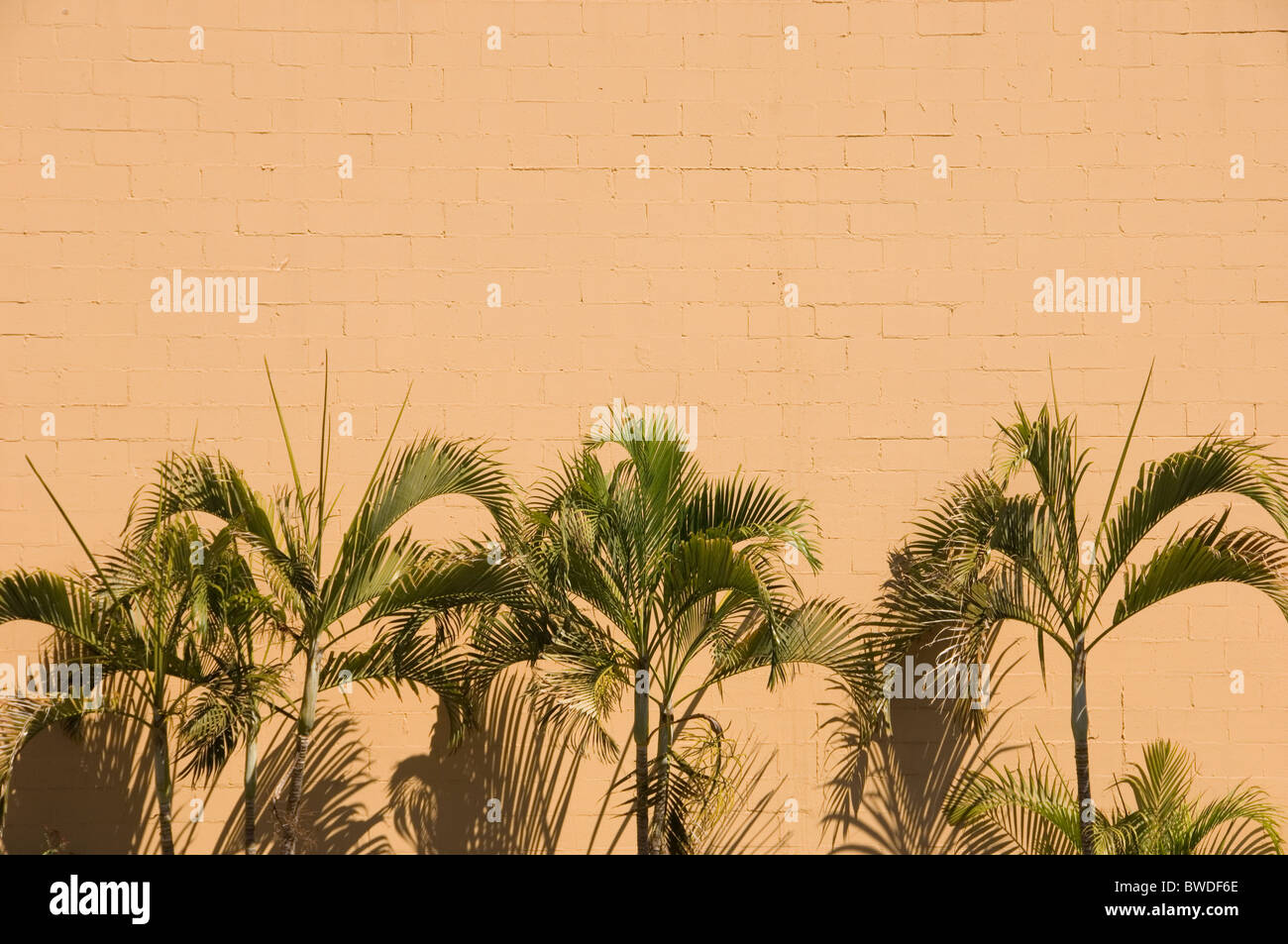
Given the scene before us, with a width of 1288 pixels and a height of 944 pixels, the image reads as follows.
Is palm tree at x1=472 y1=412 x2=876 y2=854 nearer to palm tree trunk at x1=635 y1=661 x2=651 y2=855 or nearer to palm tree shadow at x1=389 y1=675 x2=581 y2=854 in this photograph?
palm tree trunk at x1=635 y1=661 x2=651 y2=855

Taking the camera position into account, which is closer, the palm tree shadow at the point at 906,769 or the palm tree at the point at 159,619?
the palm tree at the point at 159,619

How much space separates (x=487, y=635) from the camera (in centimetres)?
525

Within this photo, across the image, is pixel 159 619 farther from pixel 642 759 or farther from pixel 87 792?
pixel 642 759

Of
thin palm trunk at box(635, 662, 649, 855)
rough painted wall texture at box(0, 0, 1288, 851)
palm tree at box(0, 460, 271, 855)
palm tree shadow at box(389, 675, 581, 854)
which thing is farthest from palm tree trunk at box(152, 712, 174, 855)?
thin palm trunk at box(635, 662, 649, 855)

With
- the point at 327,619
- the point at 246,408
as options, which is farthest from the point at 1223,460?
the point at 246,408

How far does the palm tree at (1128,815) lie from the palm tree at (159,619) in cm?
339

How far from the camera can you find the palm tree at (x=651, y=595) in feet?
16.1

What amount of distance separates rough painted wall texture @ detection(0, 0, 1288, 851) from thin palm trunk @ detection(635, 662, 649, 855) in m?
0.95

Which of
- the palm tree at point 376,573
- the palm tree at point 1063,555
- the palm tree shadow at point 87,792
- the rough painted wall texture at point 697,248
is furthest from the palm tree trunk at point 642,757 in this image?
the palm tree shadow at point 87,792

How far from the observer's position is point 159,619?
500cm

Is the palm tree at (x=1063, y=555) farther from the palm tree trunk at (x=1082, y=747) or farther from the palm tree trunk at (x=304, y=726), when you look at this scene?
the palm tree trunk at (x=304, y=726)

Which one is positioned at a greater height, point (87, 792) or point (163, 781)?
point (163, 781)

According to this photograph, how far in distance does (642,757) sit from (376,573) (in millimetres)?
1380

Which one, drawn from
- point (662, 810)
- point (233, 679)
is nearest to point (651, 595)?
point (662, 810)
